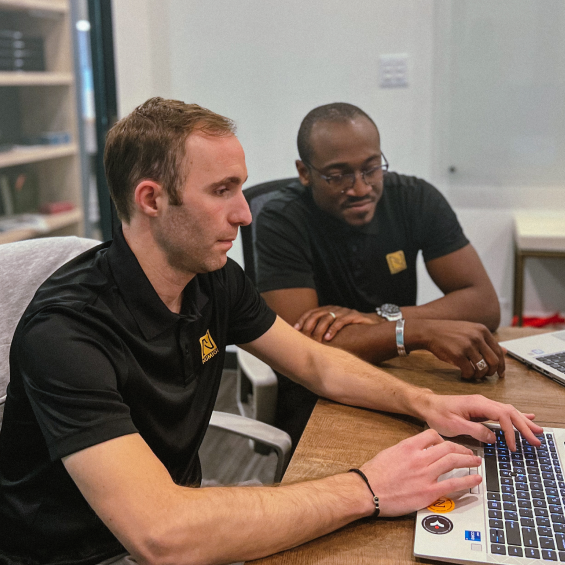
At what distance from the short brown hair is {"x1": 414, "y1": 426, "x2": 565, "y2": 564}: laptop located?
61cm

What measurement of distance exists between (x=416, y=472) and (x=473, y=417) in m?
0.23

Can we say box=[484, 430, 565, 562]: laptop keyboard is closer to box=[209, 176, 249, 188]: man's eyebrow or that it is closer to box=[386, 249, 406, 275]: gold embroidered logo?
box=[209, 176, 249, 188]: man's eyebrow

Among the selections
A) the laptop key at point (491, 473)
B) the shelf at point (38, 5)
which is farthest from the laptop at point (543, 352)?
the shelf at point (38, 5)

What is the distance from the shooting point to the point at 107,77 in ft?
9.94

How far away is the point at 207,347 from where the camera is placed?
1.16 metres

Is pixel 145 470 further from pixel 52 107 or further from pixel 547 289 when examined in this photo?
pixel 52 107

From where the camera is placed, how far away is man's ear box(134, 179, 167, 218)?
3.30 ft

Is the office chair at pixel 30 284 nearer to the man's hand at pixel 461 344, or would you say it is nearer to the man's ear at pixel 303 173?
the man's hand at pixel 461 344

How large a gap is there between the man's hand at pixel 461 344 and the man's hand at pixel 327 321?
0.44 feet

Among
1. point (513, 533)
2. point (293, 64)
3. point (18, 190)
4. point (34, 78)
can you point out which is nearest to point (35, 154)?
point (18, 190)

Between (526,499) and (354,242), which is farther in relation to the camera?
(354,242)

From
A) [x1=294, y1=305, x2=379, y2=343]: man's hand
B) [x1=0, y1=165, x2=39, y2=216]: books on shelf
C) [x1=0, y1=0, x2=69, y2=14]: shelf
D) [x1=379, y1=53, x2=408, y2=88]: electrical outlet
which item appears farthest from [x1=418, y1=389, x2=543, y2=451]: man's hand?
[x1=0, y1=0, x2=69, y2=14]: shelf

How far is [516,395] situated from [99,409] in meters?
0.76

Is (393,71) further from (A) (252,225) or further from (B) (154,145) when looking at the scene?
(B) (154,145)
